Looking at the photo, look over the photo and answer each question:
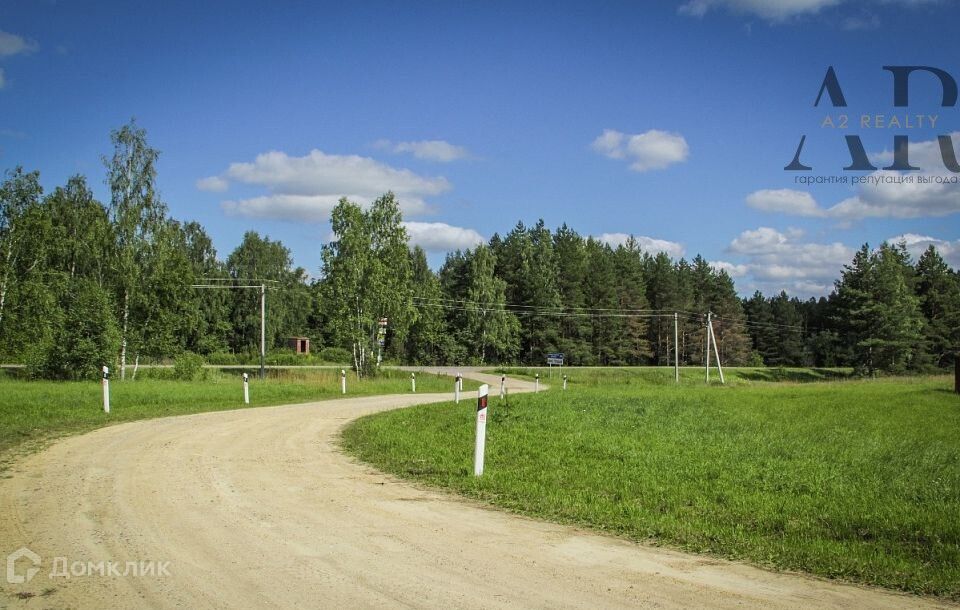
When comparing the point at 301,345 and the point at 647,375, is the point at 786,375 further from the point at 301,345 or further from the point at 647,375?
the point at 301,345

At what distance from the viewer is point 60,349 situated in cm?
3034

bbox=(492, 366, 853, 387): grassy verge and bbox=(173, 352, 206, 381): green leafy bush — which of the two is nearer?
bbox=(173, 352, 206, 381): green leafy bush

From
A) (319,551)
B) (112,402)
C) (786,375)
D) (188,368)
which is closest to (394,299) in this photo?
(188,368)

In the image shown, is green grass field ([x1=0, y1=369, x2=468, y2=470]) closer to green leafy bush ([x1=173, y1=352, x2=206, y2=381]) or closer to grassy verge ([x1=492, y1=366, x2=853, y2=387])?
green leafy bush ([x1=173, y1=352, x2=206, y2=381])

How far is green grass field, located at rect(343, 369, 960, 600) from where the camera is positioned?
20.4ft

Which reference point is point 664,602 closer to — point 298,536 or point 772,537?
point 772,537

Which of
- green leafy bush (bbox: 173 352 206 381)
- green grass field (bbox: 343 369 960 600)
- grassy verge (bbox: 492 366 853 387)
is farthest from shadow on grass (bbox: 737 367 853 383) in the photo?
green grass field (bbox: 343 369 960 600)

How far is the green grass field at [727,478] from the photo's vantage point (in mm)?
6215

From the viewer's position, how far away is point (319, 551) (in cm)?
564

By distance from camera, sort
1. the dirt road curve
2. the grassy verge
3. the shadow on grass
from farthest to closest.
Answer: the shadow on grass < the grassy verge < the dirt road curve

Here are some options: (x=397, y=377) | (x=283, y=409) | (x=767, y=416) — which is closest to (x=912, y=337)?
(x=397, y=377)

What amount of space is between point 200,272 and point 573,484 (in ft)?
256

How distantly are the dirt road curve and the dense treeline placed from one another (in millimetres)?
26727

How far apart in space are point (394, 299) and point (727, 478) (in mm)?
37333
